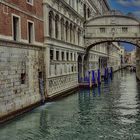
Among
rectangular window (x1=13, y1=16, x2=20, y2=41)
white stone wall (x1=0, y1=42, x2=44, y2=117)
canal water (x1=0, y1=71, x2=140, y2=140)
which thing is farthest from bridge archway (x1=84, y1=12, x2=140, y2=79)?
rectangular window (x1=13, y1=16, x2=20, y2=41)

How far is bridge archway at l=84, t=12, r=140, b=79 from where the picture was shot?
96.5 feet

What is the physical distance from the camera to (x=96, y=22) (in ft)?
98.6

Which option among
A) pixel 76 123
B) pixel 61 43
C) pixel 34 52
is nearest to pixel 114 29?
pixel 61 43

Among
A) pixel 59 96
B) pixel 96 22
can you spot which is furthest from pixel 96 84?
pixel 59 96

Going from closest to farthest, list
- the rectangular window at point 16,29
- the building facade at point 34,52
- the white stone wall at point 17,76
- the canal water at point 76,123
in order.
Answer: the canal water at point 76,123 → the white stone wall at point 17,76 → the building facade at point 34,52 → the rectangular window at point 16,29

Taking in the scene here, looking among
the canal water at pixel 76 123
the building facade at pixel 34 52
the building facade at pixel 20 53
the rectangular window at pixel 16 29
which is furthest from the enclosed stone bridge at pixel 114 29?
the rectangular window at pixel 16 29

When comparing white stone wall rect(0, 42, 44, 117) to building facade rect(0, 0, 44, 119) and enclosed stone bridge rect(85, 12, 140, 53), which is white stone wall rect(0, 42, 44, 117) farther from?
enclosed stone bridge rect(85, 12, 140, 53)

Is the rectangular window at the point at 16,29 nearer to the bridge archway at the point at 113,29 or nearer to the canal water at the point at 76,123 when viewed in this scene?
the canal water at the point at 76,123

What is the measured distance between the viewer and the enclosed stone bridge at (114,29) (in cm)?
2941

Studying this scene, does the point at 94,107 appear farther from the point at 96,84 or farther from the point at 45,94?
the point at 96,84

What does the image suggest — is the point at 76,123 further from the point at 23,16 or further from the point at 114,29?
the point at 114,29

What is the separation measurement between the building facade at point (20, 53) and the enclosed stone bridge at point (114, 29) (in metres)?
13.8

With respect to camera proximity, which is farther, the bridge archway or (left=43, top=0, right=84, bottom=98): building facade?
the bridge archway

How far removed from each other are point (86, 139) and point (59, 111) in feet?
15.9
